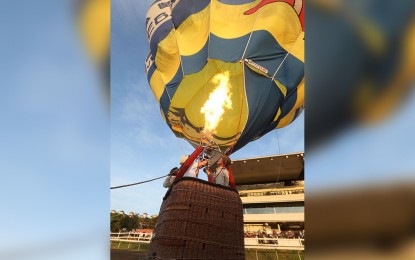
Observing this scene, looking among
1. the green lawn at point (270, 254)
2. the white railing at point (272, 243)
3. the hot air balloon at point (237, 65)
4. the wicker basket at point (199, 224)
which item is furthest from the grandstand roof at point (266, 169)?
the wicker basket at point (199, 224)

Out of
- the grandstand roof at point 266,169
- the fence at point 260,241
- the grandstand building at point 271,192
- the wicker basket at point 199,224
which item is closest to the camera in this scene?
the wicker basket at point 199,224

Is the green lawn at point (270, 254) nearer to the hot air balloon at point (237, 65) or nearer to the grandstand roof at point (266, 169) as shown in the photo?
the grandstand roof at point (266, 169)

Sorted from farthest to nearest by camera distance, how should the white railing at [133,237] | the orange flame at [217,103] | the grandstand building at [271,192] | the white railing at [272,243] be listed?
the grandstand building at [271,192], the white railing at [272,243], the white railing at [133,237], the orange flame at [217,103]

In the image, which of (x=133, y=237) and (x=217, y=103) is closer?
(x=217, y=103)

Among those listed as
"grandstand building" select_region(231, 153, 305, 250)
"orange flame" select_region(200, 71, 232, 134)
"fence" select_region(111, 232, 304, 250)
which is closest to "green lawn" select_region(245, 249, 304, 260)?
"fence" select_region(111, 232, 304, 250)

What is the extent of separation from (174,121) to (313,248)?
4.01m

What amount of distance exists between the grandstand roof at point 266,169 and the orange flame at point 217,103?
1131 cm

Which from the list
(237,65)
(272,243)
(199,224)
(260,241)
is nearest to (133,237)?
(260,241)

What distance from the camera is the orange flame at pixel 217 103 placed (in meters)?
3.61

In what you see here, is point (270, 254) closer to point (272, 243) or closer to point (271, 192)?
point (272, 243)

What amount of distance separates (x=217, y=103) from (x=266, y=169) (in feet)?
42.9

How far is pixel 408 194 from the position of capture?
42 cm

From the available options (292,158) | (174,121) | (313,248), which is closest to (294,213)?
(292,158)

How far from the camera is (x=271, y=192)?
15.2 metres
